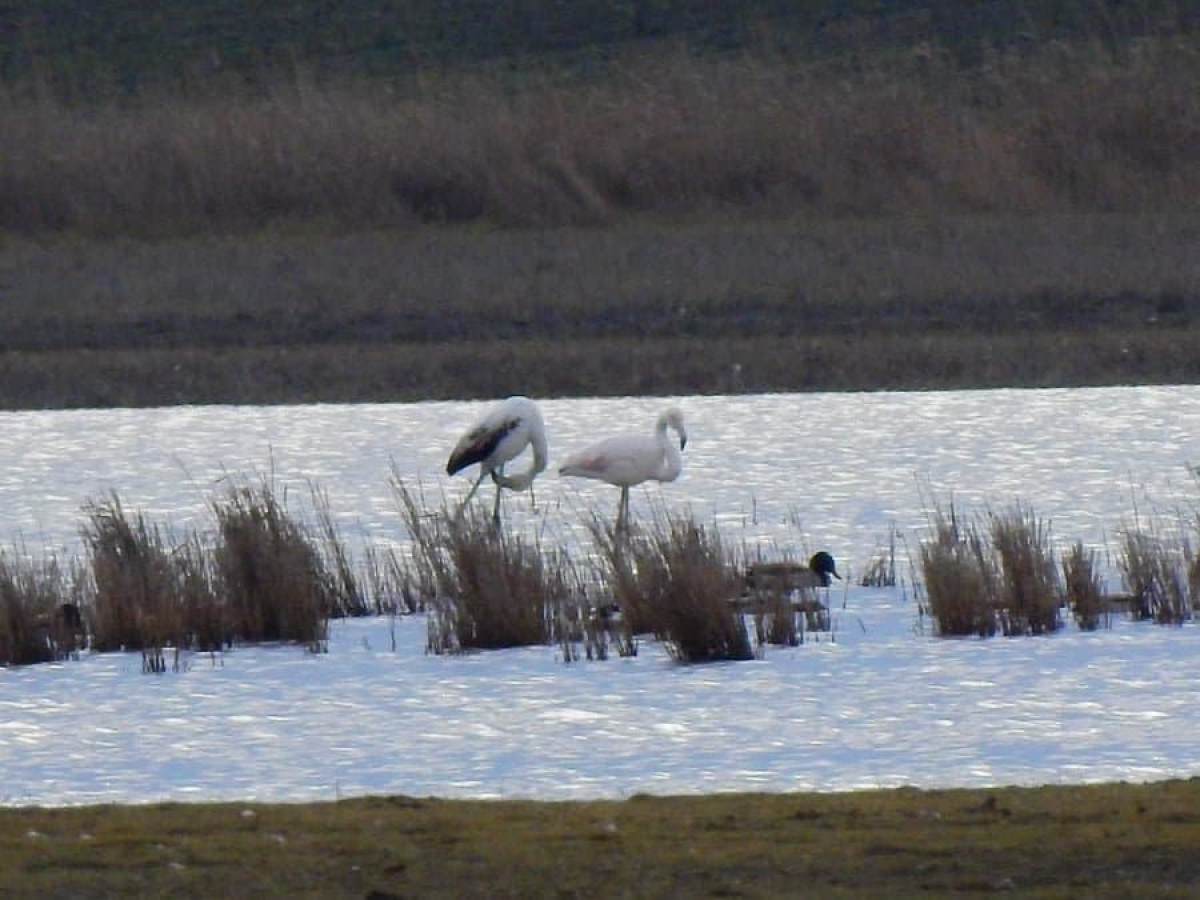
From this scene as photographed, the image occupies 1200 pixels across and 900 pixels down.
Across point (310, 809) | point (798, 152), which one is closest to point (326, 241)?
point (798, 152)

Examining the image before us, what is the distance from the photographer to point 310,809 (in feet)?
21.6

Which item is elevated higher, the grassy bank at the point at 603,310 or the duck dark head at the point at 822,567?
the grassy bank at the point at 603,310

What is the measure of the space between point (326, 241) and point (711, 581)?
13.6 m

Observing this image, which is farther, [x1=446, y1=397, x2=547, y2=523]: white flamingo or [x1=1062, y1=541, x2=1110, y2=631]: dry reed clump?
[x1=446, y1=397, x2=547, y2=523]: white flamingo

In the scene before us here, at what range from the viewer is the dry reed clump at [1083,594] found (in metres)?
9.91

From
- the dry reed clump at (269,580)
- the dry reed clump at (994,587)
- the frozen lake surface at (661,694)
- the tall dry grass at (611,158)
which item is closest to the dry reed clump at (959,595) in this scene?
the dry reed clump at (994,587)

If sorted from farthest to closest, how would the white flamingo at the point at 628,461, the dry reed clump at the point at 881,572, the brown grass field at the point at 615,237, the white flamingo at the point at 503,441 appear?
1. the brown grass field at the point at 615,237
2. the white flamingo at the point at 503,441
3. the white flamingo at the point at 628,461
4. the dry reed clump at the point at 881,572

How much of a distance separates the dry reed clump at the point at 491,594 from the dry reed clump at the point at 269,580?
1.42ft

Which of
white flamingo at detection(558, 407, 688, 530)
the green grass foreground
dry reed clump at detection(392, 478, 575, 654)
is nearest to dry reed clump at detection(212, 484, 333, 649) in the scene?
dry reed clump at detection(392, 478, 575, 654)

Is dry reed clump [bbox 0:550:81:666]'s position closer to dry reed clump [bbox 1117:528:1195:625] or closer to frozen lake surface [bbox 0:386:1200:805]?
frozen lake surface [bbox 0:386:1200:805]

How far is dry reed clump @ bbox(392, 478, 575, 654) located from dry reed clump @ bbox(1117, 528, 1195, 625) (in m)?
2.00

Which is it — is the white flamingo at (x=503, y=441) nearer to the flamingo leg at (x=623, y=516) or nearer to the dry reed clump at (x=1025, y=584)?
the flamingo leg at (x=623, y=516)

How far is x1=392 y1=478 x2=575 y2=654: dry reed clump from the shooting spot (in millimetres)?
9719

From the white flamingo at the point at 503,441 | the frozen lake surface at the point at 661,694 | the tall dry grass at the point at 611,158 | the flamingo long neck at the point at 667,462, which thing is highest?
the tall dry grass at the point at 611,158
